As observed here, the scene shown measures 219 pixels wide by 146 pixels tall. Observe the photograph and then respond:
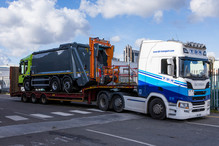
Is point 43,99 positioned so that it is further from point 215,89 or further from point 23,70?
point 215,89

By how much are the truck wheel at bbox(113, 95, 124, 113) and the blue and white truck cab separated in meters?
1.51

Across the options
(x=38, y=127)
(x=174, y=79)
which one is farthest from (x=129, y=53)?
(x=38, y=127)


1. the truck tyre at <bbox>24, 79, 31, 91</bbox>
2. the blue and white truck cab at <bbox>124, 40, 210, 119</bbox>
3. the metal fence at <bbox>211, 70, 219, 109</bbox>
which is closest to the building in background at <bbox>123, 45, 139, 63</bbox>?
the truck tyre at <bbox>24, 79, 31, 91</bbox>

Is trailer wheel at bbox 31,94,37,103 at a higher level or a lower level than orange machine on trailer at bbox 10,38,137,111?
lower

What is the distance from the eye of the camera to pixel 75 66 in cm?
1505

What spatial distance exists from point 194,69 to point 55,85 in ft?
34.3

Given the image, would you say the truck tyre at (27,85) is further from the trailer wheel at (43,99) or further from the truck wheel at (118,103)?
the truck wheel at (118,103)

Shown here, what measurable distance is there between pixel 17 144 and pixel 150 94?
20.5 ft

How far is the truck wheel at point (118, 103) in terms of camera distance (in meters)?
12.4

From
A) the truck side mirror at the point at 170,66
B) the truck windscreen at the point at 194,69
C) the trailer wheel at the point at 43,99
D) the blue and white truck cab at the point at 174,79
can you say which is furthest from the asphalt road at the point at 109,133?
the trailer wheel at the point at 43,99

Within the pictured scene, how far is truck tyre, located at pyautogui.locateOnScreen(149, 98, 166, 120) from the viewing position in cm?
1013

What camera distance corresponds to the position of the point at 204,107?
10188 mm

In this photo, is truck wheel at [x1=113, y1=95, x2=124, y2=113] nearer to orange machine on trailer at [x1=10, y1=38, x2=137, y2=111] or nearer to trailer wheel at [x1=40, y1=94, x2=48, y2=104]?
orange machine on trailer at [x1=10, y1=38, x2=137, y2=111]

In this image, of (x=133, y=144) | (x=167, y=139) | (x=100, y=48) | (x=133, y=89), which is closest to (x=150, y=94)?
(x=133, y=89)
